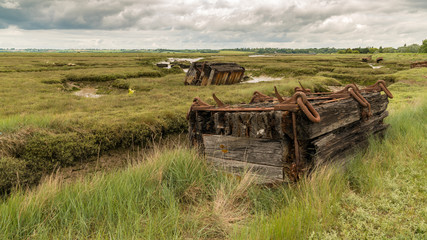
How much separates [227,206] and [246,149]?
92cm

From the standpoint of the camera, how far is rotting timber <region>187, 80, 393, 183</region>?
3420 mm

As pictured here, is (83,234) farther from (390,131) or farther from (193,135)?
(390,131)

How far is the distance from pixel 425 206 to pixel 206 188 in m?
2.69

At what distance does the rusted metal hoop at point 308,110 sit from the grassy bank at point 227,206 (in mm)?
758

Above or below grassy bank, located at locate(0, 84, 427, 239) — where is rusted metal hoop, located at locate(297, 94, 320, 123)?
above

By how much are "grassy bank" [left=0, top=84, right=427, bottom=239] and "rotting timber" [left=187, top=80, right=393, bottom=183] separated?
0.71 ft

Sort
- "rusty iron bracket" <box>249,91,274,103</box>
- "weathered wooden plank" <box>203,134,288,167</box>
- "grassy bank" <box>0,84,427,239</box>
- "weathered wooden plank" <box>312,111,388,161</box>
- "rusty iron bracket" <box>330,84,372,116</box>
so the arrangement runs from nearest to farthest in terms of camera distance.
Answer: "grassy bank" <box>0,84,427,239</box> < "weathered wooden plank" <box>203,134,288,167</box> < "weathered wooden plank" <box>312,111,388,161</box> < "rusty iron bracket" <box>330,84,372,116</box> < "rusty iron bracket" <box>249,91,274,103</box>

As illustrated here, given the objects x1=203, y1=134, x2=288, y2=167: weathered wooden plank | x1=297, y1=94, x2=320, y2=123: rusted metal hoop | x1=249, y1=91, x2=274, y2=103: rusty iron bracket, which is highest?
x1=297, y1=94, x2=320, y2=123: rusted metal hoop

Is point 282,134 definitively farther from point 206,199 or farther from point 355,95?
point 355,95

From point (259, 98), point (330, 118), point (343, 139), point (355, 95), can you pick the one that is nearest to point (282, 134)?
point (330, 118)

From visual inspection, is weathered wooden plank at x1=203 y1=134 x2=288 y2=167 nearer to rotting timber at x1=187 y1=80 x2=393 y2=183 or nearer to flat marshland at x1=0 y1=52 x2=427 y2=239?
rotting timber at x1=187 y1=80 x2=393 y2=183

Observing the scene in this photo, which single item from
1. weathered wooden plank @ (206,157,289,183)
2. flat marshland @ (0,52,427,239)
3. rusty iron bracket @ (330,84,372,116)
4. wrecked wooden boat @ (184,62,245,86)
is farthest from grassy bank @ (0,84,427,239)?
wrecked wooden boat @ (184,62,245,86)

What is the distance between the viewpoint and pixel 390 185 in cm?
349

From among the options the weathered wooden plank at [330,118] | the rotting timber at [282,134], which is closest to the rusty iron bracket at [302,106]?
the rotting timber at [282,134]
